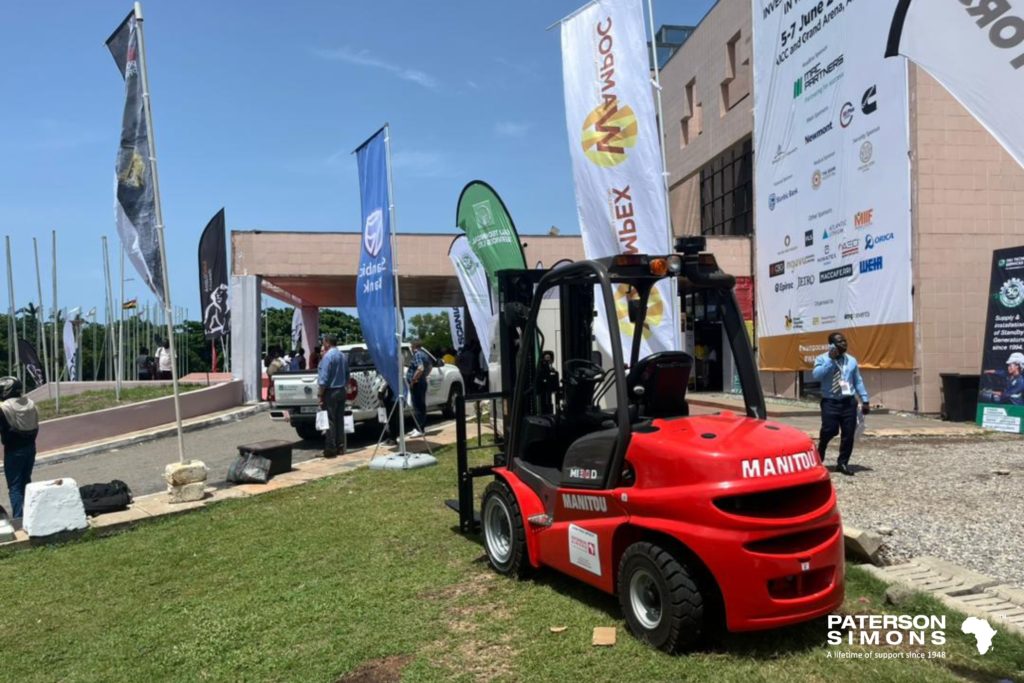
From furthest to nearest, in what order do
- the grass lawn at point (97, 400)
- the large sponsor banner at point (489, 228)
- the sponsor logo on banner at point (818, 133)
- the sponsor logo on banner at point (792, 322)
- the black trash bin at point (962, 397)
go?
the sponsor logo on banner at point (792, 322) < the grass lawn at point (97, 400) < the sponsor logo on banner at point (818, 133) < the black trash bin at point (962, 397) < the large sponsor banner at point (489, 228)

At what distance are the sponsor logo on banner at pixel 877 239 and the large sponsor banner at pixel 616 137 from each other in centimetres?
806

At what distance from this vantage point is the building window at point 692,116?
25.3 metres

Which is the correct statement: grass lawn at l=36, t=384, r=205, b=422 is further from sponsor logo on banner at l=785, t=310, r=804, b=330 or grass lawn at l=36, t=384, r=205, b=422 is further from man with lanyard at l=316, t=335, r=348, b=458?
sponsor logo on banner at l=785, t=310, r=804, b=330

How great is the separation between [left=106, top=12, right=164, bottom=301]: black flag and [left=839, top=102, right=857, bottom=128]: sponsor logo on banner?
545 inches

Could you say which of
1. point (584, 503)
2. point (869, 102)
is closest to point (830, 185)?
point (869, 102)

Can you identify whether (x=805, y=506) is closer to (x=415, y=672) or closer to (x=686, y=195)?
(x=415, y=672)

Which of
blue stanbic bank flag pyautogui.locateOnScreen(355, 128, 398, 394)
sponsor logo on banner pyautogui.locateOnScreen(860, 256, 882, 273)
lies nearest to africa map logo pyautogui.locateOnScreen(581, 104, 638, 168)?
blue stanbic bank flag pyautogui.locateOnScreen(355, 128, 398, 394)

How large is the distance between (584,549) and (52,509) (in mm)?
5611

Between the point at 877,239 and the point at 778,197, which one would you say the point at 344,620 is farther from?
the point at 778,197

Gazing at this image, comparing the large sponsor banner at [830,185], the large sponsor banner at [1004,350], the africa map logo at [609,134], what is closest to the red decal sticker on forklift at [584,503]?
the africa map logo at [609,134]

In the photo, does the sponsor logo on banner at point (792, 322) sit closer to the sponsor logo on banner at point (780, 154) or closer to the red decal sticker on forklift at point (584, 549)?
the sponsor logo on banner at point (780, 154)

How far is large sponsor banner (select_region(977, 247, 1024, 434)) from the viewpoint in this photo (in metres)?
12.2

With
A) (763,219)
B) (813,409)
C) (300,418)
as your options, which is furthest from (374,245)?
(763,219)

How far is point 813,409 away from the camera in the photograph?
53.3ft
